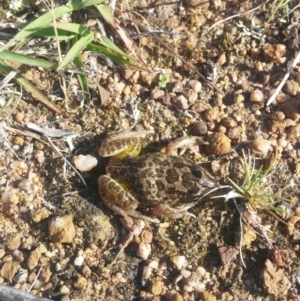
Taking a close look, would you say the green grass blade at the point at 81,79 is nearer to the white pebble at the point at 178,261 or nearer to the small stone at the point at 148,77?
the small stone at the point at 148,77

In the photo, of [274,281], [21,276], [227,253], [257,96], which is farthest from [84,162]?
[274,281]

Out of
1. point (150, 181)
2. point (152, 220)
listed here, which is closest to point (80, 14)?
point (150, 181)

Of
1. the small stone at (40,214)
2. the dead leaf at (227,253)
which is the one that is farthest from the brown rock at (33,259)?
the dead leaf at (227,253)

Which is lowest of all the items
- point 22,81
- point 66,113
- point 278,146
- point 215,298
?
point 215,298

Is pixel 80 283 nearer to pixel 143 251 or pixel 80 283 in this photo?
pixel 80 283

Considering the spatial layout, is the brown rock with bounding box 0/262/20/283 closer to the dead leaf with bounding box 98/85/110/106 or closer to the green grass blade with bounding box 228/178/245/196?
the dead leaf with bounding box 98/85/110/106

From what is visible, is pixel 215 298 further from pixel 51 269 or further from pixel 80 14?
pixel 80 14
